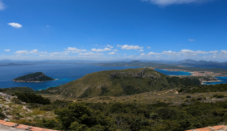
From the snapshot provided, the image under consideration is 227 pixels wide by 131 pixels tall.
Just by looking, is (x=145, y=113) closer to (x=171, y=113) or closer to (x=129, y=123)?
(x=171, y=113)

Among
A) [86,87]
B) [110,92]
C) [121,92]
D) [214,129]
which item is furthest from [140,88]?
[214,129]

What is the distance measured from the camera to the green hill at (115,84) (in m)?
94.3

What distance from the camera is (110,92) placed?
309 ft

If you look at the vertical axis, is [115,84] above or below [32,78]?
above

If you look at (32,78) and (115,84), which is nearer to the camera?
(115,84)

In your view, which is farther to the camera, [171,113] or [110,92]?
[110,92]

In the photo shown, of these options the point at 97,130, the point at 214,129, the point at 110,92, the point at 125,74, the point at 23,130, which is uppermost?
the point at 23,130

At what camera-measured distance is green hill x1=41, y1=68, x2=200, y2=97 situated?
94.3 metres

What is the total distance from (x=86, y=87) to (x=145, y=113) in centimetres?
8882

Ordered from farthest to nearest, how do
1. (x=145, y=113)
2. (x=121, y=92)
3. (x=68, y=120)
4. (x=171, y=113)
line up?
(x=121, y=92)
(x=145, y=113)
(x=171, y=113)
(x=68, y=120)

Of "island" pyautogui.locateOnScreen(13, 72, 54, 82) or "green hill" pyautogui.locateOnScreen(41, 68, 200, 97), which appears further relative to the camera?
"island" pyautogui.locateOnScreen(13, 72, 54, 82)

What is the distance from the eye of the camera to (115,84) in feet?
344

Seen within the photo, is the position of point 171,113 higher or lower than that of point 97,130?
lower

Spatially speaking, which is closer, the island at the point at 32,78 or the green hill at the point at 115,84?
the green hill at the point at 115,84
